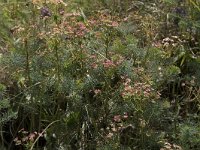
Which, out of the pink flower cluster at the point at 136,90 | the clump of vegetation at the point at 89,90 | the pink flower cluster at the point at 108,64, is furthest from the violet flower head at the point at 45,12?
the pink flower cluster at the point at 136,90

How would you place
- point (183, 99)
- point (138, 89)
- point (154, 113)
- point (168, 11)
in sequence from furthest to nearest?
point (168, 11), point (183, 99), point (154, 113), point (138, 89)

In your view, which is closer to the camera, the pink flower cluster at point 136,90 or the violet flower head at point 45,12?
the pink flower cluster at point 136,90

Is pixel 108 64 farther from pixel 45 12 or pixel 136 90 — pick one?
pixel 45 12

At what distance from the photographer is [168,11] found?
3010 millimetres

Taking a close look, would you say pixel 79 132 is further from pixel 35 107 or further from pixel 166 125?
pixel 166 125

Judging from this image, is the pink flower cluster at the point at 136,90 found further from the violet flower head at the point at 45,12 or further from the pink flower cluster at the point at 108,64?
the violet flower head at the point at 45,12

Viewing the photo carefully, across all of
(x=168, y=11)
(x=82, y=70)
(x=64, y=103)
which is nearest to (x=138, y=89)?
(x=82, y=70)

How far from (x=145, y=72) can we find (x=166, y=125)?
0.25 m

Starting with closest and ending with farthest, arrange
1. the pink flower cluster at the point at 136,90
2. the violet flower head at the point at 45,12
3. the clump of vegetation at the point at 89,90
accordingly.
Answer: the pink flower cluster at the point at 136,90 → the clump of vegetation at the point at 89,90 → the violet flower head at the point at 45,12

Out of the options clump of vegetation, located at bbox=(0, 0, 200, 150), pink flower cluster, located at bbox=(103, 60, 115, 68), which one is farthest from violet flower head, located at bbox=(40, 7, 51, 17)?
pink flower cluster, located at bbox=(103, 60, 115, 68)

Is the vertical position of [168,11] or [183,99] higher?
[168,11]

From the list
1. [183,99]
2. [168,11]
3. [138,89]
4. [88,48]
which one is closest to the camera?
[138,89]

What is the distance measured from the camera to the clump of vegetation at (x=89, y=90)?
1908mm

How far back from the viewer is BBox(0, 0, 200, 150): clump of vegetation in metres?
1.91
